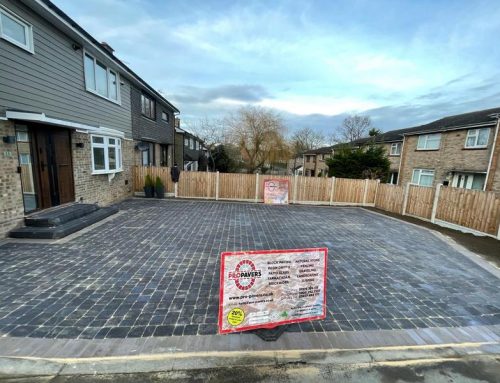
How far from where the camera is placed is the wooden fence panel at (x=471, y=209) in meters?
7.64

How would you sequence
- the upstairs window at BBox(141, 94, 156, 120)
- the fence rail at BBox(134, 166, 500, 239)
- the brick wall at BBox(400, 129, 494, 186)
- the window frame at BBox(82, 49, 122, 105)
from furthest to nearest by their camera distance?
the brick wall at BBox(400, 129, 494, 186) → the upstairs window at BBox(141, 94, 156, 120) → the fence rail at BBox(134, 166, 500, 239) → the window frame at BBox(82, 49, 122, 105)

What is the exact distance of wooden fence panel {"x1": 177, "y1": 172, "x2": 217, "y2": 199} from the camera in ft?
41.5

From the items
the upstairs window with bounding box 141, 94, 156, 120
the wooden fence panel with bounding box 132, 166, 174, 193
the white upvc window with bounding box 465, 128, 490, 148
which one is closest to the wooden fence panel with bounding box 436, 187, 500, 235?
the white upvc window with bounding box 465, 128, 490, 148

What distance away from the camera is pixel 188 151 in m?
26.6

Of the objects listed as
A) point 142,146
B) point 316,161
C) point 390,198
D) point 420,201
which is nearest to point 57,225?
point 142,146

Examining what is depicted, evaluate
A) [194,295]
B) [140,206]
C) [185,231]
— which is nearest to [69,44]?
[140,206]

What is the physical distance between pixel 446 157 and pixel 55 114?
Answer: 21763 mm

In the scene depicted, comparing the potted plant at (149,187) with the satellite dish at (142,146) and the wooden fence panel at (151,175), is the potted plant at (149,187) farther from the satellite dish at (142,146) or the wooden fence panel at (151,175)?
the satellite dish at (142,146)

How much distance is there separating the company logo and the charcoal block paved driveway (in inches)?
33.1

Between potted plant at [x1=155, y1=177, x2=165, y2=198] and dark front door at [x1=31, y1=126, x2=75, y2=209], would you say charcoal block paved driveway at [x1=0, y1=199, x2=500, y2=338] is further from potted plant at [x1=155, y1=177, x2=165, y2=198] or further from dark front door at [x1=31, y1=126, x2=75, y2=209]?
potted plant at [x1=155, y1=177, x2=165, y2=198]

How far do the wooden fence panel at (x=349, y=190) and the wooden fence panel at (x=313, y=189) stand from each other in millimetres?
522

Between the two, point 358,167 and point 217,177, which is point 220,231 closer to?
point 217,177

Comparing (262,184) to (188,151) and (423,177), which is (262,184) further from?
(188,151)

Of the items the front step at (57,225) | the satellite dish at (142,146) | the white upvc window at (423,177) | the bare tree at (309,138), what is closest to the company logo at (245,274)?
the front step at (57,225)
